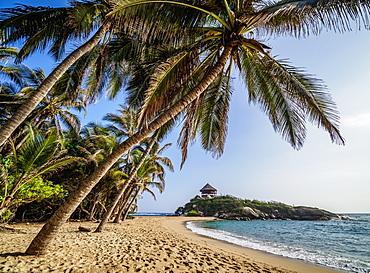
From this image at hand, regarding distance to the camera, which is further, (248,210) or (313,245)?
(248,210)

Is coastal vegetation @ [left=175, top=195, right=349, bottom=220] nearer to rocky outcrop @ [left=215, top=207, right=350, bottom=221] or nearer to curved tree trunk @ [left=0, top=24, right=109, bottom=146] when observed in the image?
rocky outcrop @ [left=215, top=207, right=350, bottom=221]

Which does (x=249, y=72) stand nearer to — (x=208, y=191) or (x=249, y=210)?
(x=249, y=210)

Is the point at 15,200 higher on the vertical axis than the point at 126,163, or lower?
lower

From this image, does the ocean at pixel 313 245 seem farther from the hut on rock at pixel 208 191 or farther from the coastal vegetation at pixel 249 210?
the hut on rock at pixel 208 191

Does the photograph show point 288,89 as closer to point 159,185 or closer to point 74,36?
point 74,36

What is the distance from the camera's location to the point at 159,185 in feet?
57.3

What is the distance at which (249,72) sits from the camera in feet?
21.1

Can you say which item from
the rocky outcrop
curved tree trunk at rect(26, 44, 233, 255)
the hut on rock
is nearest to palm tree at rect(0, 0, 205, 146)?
curved tree trunk at rect(26, 44, 233, 255)

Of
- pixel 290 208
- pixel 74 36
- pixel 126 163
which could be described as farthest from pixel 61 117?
pixel 290 208

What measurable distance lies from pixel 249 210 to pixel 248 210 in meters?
0.33

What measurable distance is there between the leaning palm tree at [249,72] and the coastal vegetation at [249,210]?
1696 inches

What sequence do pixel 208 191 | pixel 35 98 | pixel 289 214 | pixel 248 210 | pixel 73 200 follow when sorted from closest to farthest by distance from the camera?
pixel 73 200 < pixel 35 98 < pixel 248 210 < pixel 289 214 < pixel 208 191

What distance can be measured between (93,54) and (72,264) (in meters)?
6.79

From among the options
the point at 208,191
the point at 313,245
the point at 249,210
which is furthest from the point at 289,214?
the point at 313,245
